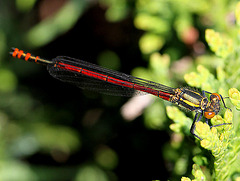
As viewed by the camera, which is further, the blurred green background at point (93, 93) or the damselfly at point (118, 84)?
the blurred green background at point (93, 93)

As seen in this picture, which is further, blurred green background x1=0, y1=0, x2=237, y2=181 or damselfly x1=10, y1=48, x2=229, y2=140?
blurred green background x1=0, y1=0, x2=237, y2=181

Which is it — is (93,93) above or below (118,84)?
above

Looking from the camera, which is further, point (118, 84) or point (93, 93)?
point (93, 93)

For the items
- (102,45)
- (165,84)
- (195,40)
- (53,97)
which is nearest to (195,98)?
(165,84)
